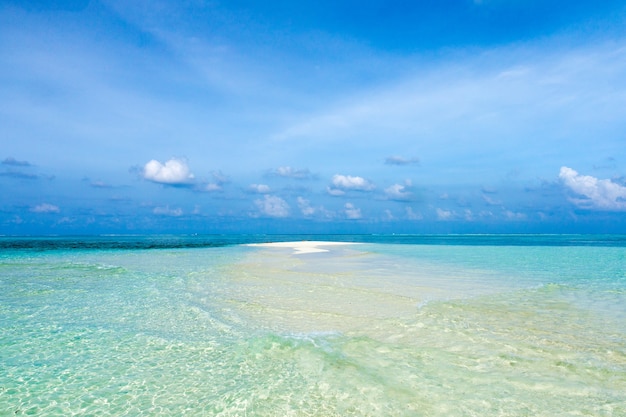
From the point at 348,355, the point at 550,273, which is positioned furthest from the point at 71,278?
the point at 550,273

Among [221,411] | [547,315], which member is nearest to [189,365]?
[221,411]

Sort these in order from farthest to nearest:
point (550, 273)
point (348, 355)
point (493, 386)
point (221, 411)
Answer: point (550, 273) < point (348, 355) < point (493, 386) < point (221, 411)

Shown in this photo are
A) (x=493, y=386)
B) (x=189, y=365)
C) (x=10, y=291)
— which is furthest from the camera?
(x=10, y=291)

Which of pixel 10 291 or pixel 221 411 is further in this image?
pixel 10 291

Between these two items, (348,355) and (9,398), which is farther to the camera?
(348,355)

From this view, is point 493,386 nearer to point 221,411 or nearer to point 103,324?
point 221,411

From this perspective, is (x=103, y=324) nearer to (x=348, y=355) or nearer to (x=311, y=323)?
(x=311, y=323)

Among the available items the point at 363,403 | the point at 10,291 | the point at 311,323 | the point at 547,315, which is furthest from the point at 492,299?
the point at 10,291

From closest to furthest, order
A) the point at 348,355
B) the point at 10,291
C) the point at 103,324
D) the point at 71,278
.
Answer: the point at 348,355 → the point at 103,324 → the point at 10,291 → the point at 71,278

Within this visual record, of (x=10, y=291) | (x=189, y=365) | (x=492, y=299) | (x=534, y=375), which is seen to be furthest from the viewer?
(x=10, y=291)
